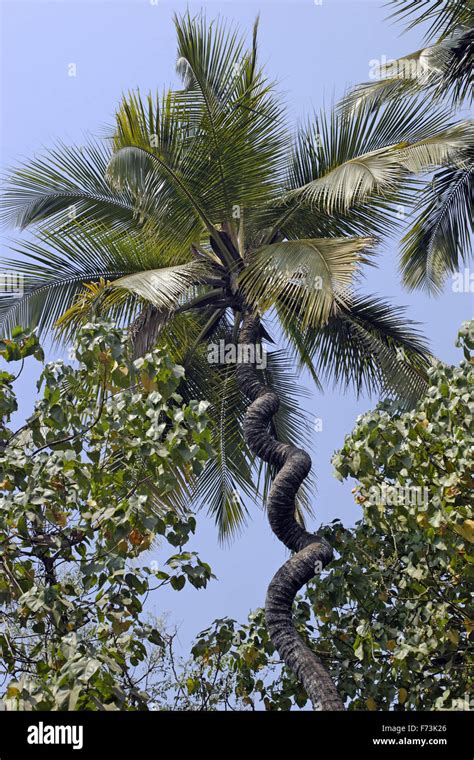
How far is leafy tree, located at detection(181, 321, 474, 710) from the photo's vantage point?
6914 millimetres

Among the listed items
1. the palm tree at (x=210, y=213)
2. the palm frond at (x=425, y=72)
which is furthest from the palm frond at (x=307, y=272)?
the palm frond at (x=425, y=72)

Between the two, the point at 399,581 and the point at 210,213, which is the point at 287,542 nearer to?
the point at 399,581

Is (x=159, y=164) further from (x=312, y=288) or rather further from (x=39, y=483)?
(x=39, y=483)

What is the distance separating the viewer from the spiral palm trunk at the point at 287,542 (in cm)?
764

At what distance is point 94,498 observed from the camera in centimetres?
596

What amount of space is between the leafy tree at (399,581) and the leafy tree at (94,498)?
2085mm

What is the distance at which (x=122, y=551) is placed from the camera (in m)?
5.64

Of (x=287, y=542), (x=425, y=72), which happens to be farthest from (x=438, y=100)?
(x=287, y=542)

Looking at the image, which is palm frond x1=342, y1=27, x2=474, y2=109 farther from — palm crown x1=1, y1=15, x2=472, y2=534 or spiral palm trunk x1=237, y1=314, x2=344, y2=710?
spiral palm trunk x1=237, y1=314, x2=344, y2=710

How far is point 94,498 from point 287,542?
3.42 meters

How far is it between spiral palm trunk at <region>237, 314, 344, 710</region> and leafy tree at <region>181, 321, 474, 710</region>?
0.90ft

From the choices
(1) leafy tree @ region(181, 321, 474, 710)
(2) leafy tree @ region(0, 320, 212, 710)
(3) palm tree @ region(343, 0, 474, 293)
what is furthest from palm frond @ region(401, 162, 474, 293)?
(2) leafy tree @ region(0, 320, 212, 710)

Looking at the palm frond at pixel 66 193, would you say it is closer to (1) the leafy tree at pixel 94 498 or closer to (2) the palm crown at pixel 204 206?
(2) the palm crown at pixel 204 206
